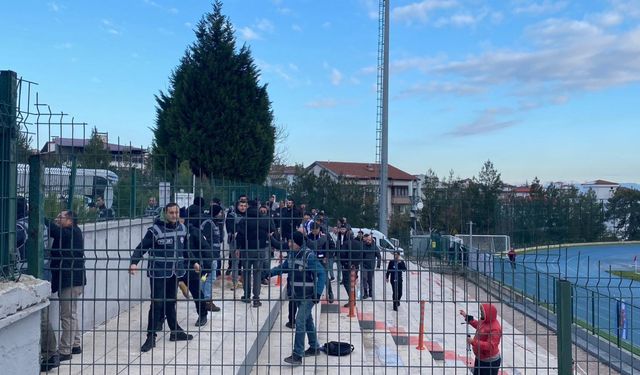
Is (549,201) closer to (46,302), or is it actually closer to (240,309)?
(240,309)

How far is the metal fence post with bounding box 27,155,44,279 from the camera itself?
4547 mm

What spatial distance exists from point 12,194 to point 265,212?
30.4ft

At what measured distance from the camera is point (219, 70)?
27688 millimetres

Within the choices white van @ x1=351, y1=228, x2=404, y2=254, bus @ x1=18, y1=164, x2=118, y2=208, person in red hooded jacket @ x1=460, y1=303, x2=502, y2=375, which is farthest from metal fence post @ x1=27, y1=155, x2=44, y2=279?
person in red hooded jacket @ x1=460, y1=303, x2=502, y2=375

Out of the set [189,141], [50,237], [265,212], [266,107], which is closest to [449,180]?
[266,107]

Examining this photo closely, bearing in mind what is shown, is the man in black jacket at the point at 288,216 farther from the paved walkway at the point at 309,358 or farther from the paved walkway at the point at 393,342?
the paved walkway at the point at 393,342

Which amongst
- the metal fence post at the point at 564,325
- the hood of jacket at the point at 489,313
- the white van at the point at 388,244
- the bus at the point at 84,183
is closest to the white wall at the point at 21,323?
the white van at the point at 388,244

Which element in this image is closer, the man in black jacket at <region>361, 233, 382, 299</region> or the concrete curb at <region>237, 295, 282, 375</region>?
the man in black jacket at <region>361, 233, 382, 299</region>

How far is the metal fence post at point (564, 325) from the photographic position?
4.57m

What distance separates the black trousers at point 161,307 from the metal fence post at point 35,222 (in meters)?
1.24

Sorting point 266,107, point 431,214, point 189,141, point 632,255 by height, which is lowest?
point 632,255

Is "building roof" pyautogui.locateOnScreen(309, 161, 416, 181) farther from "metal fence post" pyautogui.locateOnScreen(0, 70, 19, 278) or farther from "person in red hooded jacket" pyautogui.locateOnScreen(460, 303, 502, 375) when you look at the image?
"metal fence post" pyautogui.locateOnScreen(0, 70, 19, 278)

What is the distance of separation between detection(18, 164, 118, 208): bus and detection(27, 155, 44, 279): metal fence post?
7.45ft

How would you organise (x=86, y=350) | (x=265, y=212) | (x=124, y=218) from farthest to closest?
(x=265, y=212) → (x=124, y=218) → (x=86, y=350)
